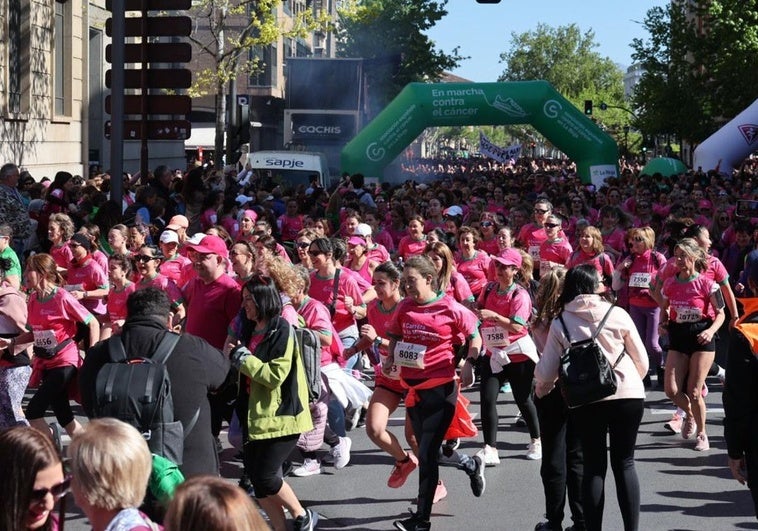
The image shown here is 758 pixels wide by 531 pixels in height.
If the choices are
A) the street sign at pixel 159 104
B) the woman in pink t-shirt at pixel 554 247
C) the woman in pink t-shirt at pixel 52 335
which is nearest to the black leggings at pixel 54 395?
the woman in pink t-shirt at pixel 52 335

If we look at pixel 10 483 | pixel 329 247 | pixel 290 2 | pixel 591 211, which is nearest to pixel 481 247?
pixel 329 247

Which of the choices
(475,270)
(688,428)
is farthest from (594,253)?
(688,428)

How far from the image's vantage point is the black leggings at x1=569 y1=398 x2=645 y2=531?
6715 millimetres

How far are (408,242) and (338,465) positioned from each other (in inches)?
204

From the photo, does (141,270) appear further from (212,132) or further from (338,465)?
(212,132)

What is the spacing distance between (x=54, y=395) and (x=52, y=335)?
1.36ft

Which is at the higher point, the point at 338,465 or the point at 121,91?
the point at 121,91

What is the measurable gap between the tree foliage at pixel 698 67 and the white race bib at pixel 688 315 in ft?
113

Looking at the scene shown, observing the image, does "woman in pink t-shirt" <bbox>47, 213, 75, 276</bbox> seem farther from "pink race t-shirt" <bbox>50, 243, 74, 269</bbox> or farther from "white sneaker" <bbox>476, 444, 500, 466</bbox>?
"white sneaker" <bbox>476, 444, 500, 466</bbox>

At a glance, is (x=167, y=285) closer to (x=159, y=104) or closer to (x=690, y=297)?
(x=690, y=297)

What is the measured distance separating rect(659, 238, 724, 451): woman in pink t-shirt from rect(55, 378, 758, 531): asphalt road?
405 millimetres

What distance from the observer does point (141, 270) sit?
1021cm

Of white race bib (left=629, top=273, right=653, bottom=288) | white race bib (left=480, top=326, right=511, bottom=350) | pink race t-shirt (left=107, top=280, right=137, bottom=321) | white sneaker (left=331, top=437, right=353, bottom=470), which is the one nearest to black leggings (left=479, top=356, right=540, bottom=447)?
white race bib (left=480, top=326, right=511, bottom=350)

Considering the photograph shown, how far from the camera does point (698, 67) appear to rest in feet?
155
